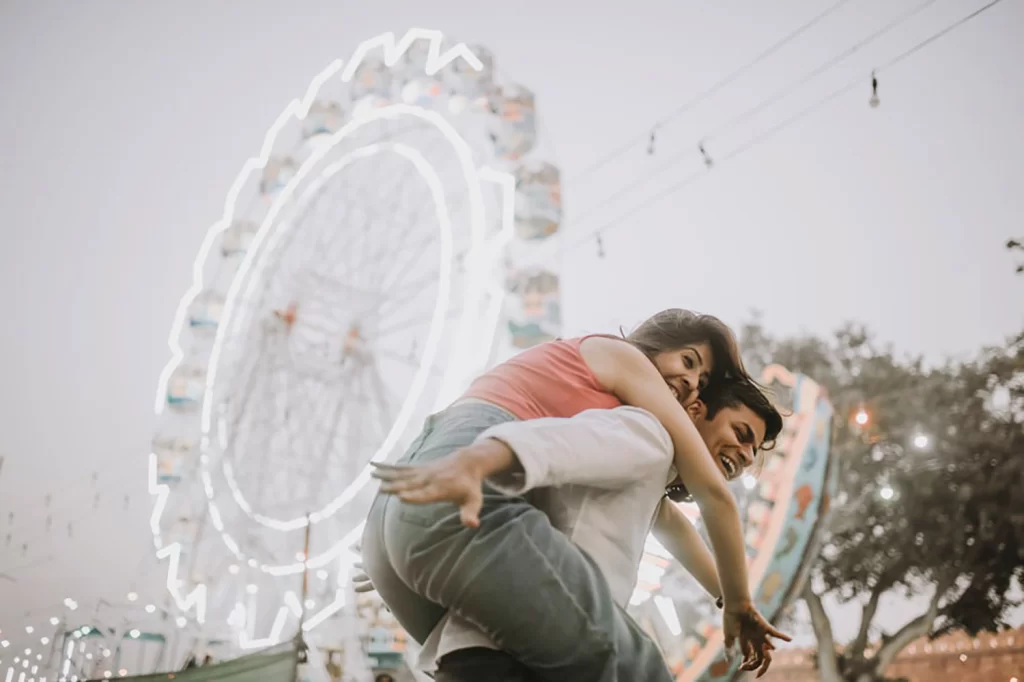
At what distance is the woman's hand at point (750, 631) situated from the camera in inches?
62.9

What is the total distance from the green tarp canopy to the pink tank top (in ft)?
20.7

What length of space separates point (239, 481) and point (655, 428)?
462 inches

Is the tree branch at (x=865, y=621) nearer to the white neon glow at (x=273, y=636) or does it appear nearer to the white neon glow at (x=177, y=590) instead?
the white neon glow at (x=273, y=636)

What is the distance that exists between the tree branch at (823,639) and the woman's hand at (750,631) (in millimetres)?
16139

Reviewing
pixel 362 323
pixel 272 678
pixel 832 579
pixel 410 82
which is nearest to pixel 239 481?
pixel 362 323

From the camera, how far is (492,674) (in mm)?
1324

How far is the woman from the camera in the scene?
128 centimetres

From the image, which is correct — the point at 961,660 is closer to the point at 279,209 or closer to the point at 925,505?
the point at 925,505

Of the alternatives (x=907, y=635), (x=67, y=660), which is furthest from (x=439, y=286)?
(x=67, y=660)

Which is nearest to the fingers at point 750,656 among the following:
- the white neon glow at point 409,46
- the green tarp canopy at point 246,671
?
the green tarp canopy at point 246,671

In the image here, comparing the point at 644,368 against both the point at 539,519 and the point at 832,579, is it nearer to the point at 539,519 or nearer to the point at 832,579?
the point at 539,519

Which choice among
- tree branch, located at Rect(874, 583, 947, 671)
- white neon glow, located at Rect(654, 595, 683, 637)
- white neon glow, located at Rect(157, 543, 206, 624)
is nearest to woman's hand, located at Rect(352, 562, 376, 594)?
white neon glow, located at Rect(654, 595, 683, 637)

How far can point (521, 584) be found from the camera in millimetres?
1271

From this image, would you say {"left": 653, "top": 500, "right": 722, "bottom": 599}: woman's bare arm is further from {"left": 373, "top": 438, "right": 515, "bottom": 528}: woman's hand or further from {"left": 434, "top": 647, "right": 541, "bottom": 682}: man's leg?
{"left": 373, "top": 438, "right": 515, "bottom": 528}: woman's hand
